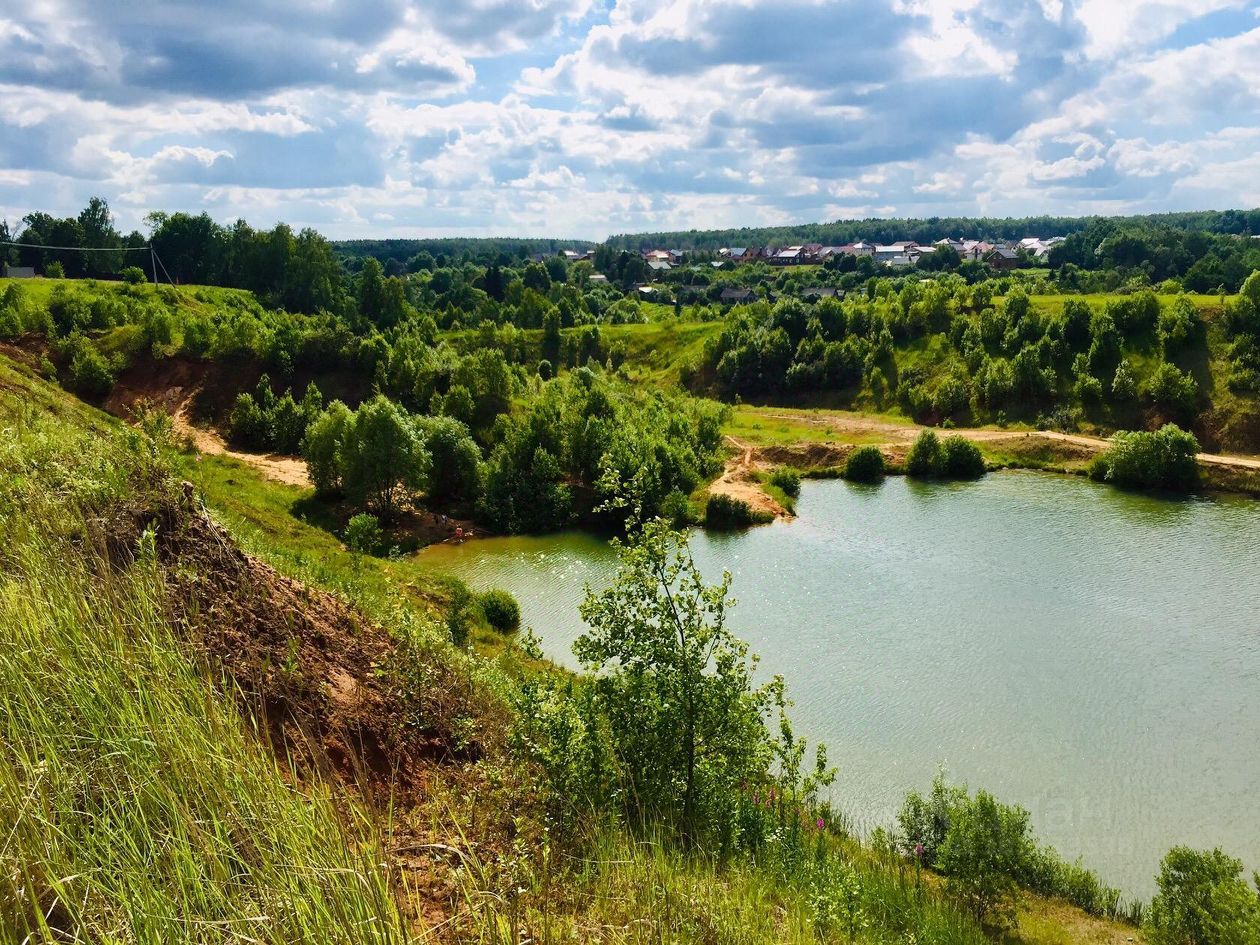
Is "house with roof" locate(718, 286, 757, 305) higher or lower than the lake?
higher

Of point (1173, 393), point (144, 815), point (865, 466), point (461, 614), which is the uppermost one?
point (144, 815)

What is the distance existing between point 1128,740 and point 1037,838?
5.90 m

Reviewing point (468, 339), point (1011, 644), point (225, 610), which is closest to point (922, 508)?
point (1011, 644)

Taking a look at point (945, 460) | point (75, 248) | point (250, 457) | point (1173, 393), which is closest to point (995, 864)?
point (945, 460)

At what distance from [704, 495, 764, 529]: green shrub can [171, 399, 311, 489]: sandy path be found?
921 inches

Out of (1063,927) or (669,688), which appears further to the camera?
(1063,927)

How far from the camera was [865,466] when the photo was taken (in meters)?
55.3

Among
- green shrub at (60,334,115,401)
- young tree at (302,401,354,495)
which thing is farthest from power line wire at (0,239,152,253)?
young tree at (302,401,354,495)

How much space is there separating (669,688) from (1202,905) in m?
11.8

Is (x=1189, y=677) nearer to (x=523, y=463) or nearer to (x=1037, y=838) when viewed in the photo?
(x=1037, y=838)

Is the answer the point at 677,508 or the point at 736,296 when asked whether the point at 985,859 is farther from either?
the point at 736,296

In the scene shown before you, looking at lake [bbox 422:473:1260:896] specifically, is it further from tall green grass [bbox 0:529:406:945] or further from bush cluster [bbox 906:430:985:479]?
tall green grass [bbox 0:529:406:945]

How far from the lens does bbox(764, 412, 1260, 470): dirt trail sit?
52969 mm

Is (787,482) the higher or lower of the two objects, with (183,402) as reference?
lower
